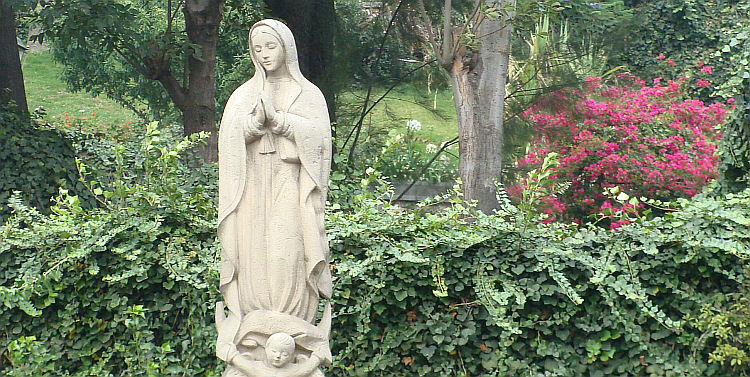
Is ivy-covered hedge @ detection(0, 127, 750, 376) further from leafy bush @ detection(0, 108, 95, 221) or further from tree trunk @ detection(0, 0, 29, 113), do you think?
tree trunk @ detection(0, 0, 29, 113)

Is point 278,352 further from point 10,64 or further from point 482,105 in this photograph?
point 10,64

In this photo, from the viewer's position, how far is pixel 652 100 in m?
12.2

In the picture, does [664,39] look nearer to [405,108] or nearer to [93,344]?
[405,108]

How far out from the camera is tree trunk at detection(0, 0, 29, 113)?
30.7ft

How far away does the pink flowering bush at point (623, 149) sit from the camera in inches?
425

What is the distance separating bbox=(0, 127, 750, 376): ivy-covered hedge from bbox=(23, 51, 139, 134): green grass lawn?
42.8 ft

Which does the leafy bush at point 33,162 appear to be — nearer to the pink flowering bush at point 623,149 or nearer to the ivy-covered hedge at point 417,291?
the ivy-covered hedge at point 417,291

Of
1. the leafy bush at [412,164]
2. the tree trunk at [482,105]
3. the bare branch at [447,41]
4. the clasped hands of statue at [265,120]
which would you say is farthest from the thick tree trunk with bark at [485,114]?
the clasped hands of statue at [265,120]

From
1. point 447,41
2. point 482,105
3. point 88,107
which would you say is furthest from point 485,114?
point 88,107

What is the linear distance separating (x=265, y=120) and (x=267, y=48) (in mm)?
369

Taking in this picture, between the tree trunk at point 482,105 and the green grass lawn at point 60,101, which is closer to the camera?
the tree trunk at point 482,105

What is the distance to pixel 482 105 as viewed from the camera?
27.3 ft

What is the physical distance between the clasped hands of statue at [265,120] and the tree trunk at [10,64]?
6004 mm

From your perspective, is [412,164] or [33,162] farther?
[412,164]
